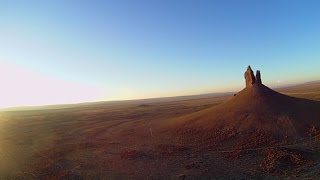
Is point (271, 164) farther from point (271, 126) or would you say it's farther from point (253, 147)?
point (271, 126)

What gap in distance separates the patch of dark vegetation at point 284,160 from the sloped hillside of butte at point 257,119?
439 cm

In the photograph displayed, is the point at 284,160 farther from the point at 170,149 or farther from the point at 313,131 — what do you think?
the point at 170,149

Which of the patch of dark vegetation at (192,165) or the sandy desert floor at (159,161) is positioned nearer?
the sandy desert floor at (159,161)

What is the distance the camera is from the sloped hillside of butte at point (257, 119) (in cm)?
3009

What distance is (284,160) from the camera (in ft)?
73.3

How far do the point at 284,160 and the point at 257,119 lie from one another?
11146 mm

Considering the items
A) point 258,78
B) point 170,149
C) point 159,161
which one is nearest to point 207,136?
point 170,149

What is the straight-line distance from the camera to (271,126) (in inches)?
1231

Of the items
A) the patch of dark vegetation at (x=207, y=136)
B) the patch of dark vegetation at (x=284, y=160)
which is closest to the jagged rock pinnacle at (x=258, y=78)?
the patch of dark vegetation at (x=207, y=136)

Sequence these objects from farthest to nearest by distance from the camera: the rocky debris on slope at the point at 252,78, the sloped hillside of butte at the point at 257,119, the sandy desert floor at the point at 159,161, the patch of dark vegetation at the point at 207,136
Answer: the rocky debris on slope at the point at 252,78, the patch of dark vegetation at the point at 207,136, the sloped hillside of butte at the point at 257,119, the sandy desert floor at the point at 159,161

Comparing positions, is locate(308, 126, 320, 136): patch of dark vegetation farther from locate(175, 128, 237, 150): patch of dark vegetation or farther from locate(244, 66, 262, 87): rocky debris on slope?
locate(244, 66, 262, 87): rocky debris on slope

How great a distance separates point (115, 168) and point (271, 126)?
55.0ft

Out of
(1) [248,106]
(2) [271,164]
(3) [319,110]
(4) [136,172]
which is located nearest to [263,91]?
(1) [248,106]

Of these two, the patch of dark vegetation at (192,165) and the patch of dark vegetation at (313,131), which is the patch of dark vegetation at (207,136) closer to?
the patch of dark vegetation at (192,165)
